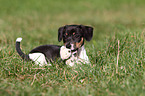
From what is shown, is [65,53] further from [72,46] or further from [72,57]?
[72,46]

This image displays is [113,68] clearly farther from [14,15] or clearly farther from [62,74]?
[14,15]

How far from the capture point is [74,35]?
426cm

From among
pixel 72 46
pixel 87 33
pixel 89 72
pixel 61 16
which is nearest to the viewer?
pixel 89 72

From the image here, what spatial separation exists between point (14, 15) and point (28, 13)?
0.94 metres

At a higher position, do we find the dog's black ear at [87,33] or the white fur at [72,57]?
the dog's black ear at [87,33]

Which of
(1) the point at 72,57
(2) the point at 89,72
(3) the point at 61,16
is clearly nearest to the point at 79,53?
(1) the point at 72,57

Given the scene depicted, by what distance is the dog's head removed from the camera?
4184 mm

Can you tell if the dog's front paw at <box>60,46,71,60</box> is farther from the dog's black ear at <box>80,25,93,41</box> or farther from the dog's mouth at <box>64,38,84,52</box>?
the dog's black ear at <box>80,25,93,41</box>

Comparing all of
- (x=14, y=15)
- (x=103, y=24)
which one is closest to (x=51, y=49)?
(x=103, y=24)

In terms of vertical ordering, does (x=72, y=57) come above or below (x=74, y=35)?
below

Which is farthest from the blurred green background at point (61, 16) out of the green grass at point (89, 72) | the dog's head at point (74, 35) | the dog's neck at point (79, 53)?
the dog's neck at point (79, 53)

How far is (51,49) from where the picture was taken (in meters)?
4.89

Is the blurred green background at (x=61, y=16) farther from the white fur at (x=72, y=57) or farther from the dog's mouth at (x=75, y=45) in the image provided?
the dog's mouth at (x=75, y=45)

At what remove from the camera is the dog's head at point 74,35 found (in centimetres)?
418
